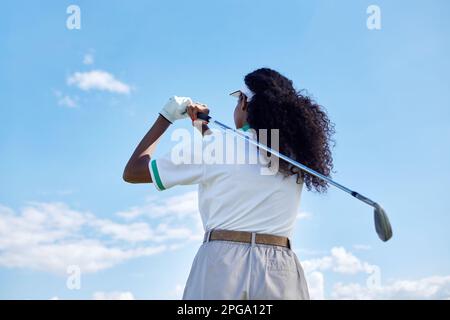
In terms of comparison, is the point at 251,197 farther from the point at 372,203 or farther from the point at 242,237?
the point at 372,203

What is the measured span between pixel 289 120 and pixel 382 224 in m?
1.05

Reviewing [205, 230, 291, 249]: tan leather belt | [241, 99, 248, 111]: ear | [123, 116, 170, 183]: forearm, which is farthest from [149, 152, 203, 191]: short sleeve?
[241, 99, 248, 111]: ear

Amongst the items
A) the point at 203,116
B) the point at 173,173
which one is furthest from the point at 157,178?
the point at 203,116

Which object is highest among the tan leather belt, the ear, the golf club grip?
the ear

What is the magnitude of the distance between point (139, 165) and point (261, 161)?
915mm

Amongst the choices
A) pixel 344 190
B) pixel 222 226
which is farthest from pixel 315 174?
pixel 222 226

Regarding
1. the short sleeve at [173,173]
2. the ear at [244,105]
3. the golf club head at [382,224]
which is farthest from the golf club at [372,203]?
the short sleeve at [173,173]

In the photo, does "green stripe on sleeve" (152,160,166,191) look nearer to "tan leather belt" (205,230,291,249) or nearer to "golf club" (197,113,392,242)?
"tan leather belt" (205,230,291,249)

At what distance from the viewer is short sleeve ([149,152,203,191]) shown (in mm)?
3791

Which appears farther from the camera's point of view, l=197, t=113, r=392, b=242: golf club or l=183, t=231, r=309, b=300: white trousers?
l=197, t=113, r=392, b=242: golf club

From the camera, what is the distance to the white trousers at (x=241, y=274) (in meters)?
3.57

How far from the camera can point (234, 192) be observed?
12.2 ft

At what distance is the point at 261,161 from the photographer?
3.87 metres
